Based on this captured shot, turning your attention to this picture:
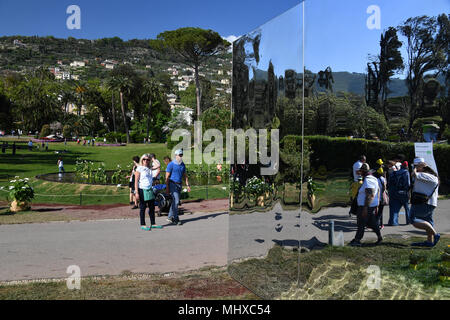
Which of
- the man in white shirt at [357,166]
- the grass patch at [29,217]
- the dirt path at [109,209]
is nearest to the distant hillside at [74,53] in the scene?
the dirt path at [109,209]

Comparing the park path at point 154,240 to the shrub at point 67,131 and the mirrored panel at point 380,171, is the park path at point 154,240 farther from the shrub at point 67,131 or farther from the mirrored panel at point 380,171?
the shrub at point 67,131

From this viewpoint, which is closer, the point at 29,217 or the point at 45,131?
the point at 29,217

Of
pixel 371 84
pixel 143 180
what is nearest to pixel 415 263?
pixel 371 84

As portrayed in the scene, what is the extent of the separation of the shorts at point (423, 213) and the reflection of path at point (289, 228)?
33mm

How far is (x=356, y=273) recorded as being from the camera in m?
2.60

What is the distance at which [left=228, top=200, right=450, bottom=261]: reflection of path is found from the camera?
247 centimetres

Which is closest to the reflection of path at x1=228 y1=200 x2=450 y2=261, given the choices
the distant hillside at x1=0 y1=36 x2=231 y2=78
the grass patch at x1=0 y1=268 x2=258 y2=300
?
the grass patch at x1=0 y1=268 x2=258 y2=300

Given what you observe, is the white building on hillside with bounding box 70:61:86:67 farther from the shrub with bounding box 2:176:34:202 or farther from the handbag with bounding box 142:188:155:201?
the handbag with bounding box 142:188:155:201

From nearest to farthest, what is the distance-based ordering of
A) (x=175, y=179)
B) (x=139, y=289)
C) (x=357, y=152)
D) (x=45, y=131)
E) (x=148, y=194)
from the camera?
(x=357, y=152), (x=139, y=289), (x=148, y=194), (x=175, y=179), (x=45, y=131)

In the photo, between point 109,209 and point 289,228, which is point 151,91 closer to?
point 109,209

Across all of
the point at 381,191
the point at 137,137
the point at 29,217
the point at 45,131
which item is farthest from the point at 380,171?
the point at 45,131

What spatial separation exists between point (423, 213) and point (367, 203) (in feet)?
1.12

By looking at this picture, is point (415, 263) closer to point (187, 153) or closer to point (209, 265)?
point (209, 265)

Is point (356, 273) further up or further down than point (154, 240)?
further up
